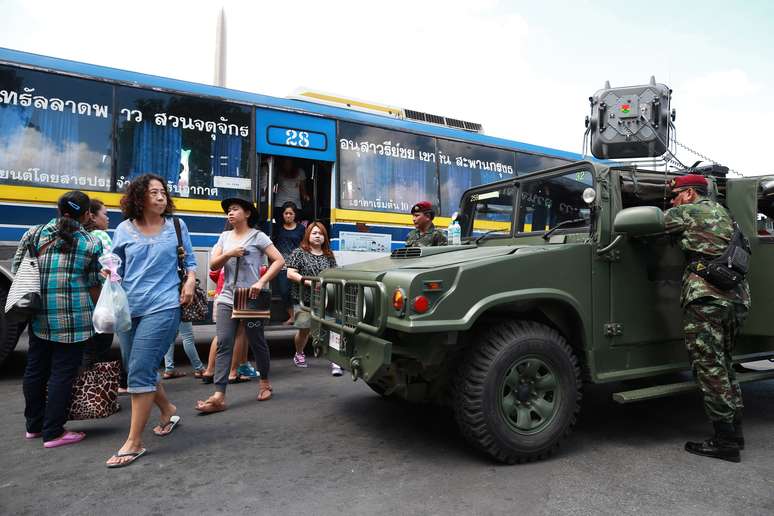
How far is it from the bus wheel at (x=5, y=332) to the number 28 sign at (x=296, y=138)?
11.0 feet

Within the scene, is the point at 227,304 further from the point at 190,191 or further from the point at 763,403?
the point at 763,403

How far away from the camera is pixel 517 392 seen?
10.7 ft

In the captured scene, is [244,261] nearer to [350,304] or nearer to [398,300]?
[350,304]

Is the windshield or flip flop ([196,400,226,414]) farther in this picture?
flip flop ([196,400,226,414])

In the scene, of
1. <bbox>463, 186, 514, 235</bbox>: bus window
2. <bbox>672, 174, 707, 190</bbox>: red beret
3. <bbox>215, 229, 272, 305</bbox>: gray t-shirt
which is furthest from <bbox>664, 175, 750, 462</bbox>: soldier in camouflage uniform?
<bbox>215, 229, 272, 305</bbox>: gray t-shirt

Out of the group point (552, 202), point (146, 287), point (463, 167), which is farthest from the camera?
point (463, 167)

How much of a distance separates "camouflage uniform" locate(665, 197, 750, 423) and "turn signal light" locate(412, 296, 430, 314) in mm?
1876

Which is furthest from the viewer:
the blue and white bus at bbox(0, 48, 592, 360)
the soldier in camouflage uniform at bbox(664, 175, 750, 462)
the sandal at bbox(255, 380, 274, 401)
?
the blue and white bus at bbox(0, 48, 592, 360)

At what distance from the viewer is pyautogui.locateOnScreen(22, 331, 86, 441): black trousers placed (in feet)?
11.8

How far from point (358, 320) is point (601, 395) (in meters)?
2.93

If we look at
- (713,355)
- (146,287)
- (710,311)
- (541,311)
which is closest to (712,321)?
(710,311)

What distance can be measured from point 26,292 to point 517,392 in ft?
10.8

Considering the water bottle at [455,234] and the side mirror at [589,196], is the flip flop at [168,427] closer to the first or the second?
the water bottle at [455,234]

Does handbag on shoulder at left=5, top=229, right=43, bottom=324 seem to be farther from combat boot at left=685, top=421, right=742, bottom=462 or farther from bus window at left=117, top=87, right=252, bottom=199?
combat boot at left=685, top=421, right=742, bottom=462
